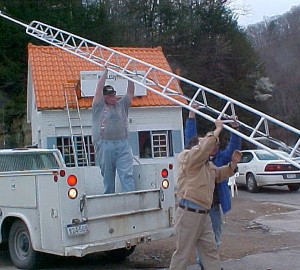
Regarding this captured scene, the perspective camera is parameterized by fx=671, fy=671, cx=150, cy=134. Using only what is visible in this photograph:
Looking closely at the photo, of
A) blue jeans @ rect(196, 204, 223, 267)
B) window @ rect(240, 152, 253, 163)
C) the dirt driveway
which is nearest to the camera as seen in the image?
blue jeans @ rect(196, 204, 223, 267)

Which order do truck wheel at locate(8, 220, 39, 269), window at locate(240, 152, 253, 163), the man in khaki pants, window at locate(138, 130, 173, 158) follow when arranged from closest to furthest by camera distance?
1. the man in khaki pants
2. truck wheel at locate(8, 220, 39, 269)
3. window at locate(240, 152, 253, 163)
4. window at locate(138, 130, 173, 158)

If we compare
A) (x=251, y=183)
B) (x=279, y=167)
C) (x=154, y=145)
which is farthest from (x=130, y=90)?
(x=154, y=145)

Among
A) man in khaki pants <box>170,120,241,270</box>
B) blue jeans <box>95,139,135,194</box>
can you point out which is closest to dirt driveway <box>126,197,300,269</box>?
blue jeans <box>95,139,135,194</box>

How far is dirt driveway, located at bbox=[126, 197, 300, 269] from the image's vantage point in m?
9.77

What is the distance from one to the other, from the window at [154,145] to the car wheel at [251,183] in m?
3.73

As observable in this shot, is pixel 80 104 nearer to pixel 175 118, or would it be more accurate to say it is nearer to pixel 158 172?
pixel 175 118

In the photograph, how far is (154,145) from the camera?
79.6ft

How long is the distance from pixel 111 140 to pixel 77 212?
1.43 metres

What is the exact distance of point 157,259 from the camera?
984 centimetres

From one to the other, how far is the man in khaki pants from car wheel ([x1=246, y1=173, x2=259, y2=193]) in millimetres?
13997

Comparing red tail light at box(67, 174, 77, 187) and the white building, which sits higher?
the white building

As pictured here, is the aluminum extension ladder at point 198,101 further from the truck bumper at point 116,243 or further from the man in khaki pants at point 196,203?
the truck bumper at point 116,243

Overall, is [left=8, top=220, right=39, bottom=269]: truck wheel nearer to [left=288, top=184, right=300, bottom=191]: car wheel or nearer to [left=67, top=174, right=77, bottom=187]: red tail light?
[left=67, top=174, right=77, bottom=187]: red tail light

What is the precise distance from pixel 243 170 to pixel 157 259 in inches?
491
